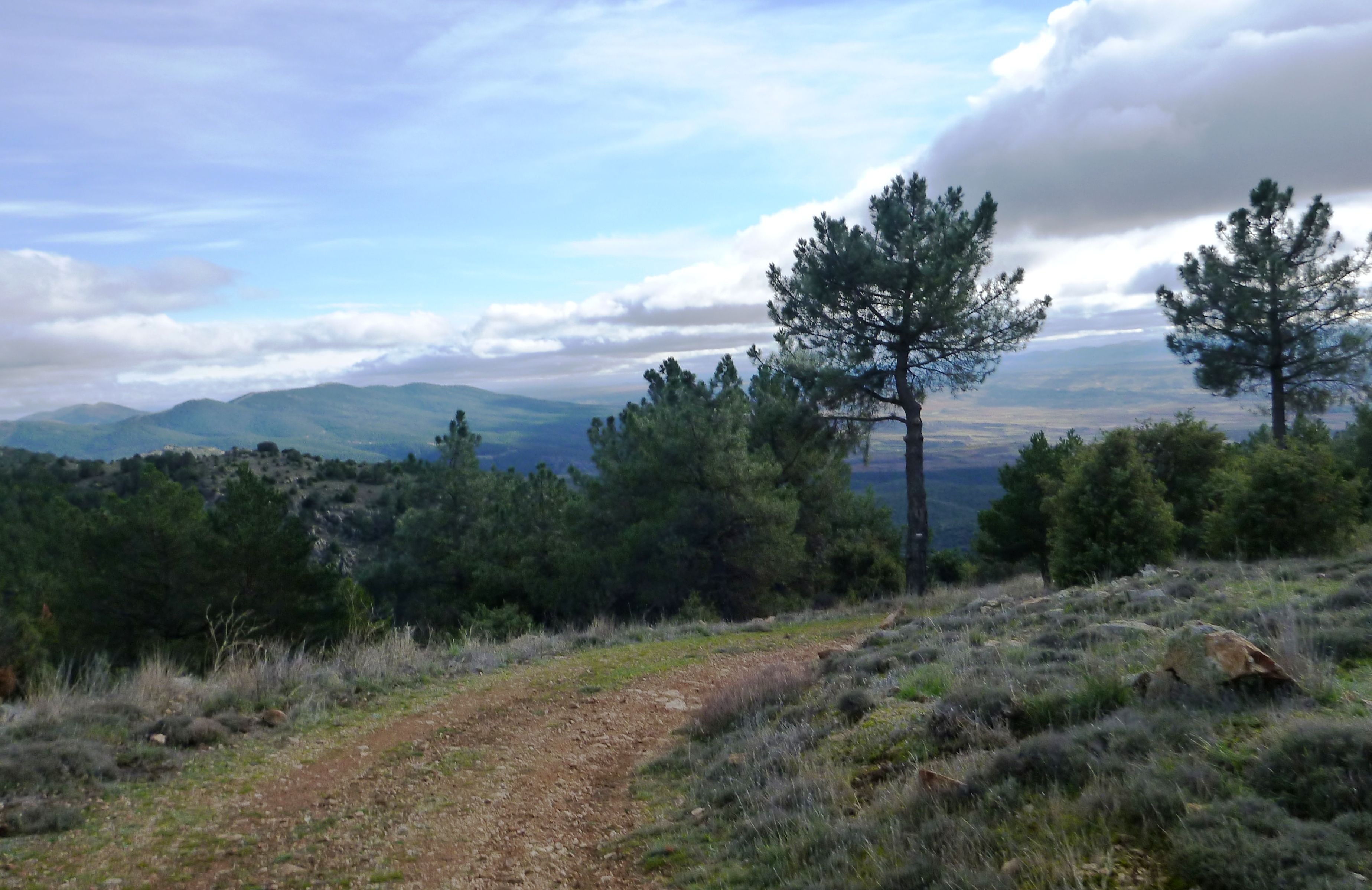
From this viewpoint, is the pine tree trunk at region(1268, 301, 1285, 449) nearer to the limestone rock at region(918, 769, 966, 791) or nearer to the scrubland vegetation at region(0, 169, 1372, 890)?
the scrubland vegetation at region(0, 169, 1372, 890)

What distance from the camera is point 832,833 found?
431cm

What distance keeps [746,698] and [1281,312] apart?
25.8 metres

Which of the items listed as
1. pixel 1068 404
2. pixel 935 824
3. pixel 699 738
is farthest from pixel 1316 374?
pixel 1068 404

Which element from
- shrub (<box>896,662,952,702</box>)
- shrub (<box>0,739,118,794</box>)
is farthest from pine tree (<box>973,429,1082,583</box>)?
shrub (<box>0,739,118,794</box>)

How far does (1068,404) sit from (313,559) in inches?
6935

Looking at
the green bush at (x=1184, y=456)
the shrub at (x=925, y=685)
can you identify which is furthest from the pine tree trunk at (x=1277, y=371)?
the shrub at (x=925, y=685)

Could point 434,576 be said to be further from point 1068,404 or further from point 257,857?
point 1068,404

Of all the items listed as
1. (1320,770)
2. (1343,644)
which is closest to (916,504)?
(1343,644)

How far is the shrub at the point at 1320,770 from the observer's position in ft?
10.7

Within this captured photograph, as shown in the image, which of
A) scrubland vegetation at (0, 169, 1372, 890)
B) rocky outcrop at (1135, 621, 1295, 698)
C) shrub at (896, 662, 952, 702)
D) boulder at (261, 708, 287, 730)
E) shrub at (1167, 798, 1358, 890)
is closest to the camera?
shrub at (1167, 798, 1358, 890)

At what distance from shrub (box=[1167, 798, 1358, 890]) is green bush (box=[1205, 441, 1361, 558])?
1278cm

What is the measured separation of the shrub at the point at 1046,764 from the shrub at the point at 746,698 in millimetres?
3581

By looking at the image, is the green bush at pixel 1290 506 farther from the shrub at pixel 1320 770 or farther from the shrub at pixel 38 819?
the shrub at pixel 38 819

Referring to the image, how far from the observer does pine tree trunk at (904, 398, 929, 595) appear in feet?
66.0
